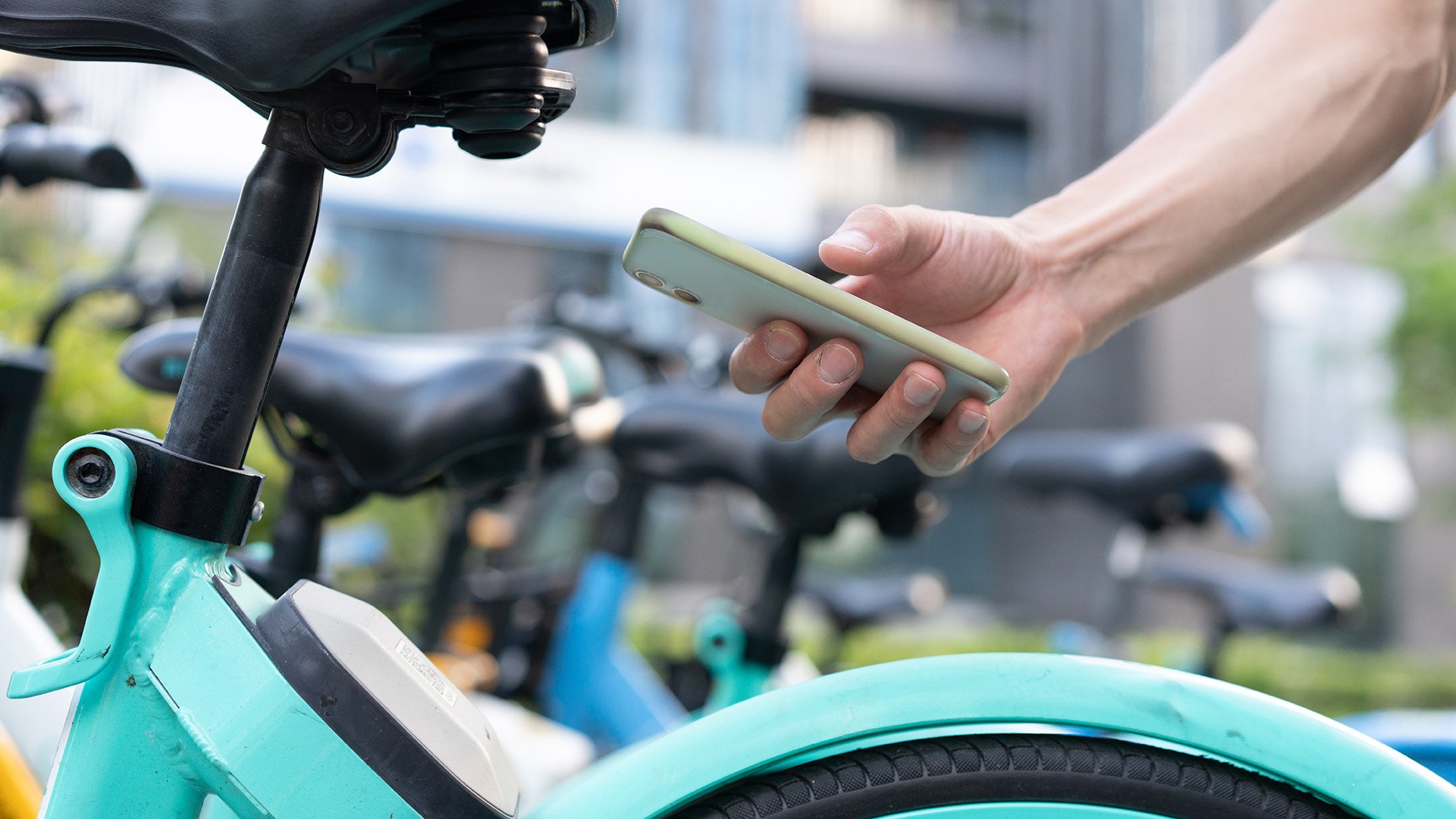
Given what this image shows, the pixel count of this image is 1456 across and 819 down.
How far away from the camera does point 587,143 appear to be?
1087cm

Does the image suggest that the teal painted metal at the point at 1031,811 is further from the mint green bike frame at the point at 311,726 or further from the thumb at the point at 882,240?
the thumb at the point at 882,240

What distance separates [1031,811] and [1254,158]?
0.62 m

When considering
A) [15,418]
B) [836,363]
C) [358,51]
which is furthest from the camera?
[15,418]

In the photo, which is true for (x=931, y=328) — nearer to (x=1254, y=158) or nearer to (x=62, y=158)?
(x=1254, y=158)

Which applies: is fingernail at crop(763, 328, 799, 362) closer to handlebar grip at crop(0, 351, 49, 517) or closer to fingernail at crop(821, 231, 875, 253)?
fingernail at crop(821, 231, 875, 253)

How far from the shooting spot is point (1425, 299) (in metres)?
9.34

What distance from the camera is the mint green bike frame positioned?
27.0 inches

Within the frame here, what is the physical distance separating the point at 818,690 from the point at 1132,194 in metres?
0.56

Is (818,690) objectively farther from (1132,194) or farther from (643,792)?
(1132,194)

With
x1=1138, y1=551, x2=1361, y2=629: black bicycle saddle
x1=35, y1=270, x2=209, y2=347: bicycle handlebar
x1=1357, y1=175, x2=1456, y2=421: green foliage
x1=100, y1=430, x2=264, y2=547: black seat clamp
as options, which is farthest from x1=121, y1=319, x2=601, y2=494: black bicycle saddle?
x1=1357, y1=175, x2=1456, y2=421: green foliage

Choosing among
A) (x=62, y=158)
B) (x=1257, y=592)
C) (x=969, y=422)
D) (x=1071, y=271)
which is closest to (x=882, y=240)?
(x=969, y=422)

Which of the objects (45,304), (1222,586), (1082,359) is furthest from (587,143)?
(1222,586)

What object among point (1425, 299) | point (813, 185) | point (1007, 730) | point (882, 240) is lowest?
point (1007, 730)

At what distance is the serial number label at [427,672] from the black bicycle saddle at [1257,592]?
2227 millimetres
